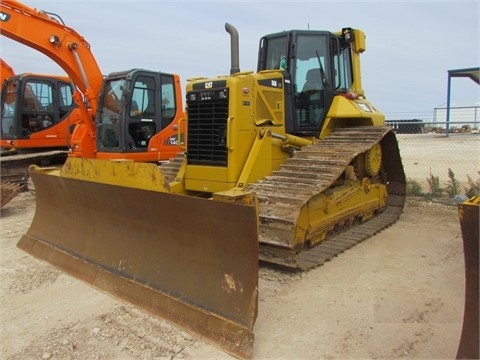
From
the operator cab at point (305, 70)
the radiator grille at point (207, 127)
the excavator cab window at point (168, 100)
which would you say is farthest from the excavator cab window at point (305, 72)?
the excavator cab window at point (168, 100)

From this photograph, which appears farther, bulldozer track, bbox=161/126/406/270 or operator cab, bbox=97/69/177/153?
operator cab, bbox=97/69/177/153

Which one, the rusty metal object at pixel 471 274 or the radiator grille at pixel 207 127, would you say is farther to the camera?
the radiator grille at pixel 207 127

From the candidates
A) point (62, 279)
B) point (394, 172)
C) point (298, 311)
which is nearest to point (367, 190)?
point (394, 172)

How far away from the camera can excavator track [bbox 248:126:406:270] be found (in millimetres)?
4562

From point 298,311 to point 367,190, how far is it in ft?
10.8

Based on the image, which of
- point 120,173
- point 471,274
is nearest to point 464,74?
point 120,173

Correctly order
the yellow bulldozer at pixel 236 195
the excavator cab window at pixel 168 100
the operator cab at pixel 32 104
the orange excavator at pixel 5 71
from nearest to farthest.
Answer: the yellow bulldozer at pixel 236 195, the excavator cab window at pixel 168 100, the operator cab at pixel 32 104, the orange excavator at pixel 5 71

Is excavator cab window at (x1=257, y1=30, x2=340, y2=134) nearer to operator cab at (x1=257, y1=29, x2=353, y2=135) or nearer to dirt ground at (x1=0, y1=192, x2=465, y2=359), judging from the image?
operator cab at (x1=257, y1=29, x2=353, y2=135)

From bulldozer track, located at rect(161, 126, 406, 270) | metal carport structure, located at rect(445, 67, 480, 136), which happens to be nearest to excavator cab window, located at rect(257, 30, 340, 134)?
bulldozer track, located at rect(161, 126, 406, 270)

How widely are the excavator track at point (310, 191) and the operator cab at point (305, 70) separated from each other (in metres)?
0.45

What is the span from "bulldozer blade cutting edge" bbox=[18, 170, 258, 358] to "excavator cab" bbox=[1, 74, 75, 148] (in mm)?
6285

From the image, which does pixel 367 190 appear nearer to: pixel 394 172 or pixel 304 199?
pixel 394 172

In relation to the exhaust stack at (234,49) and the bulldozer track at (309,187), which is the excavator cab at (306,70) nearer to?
the bulldozer track at (309,187)

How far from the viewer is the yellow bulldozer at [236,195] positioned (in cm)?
354
